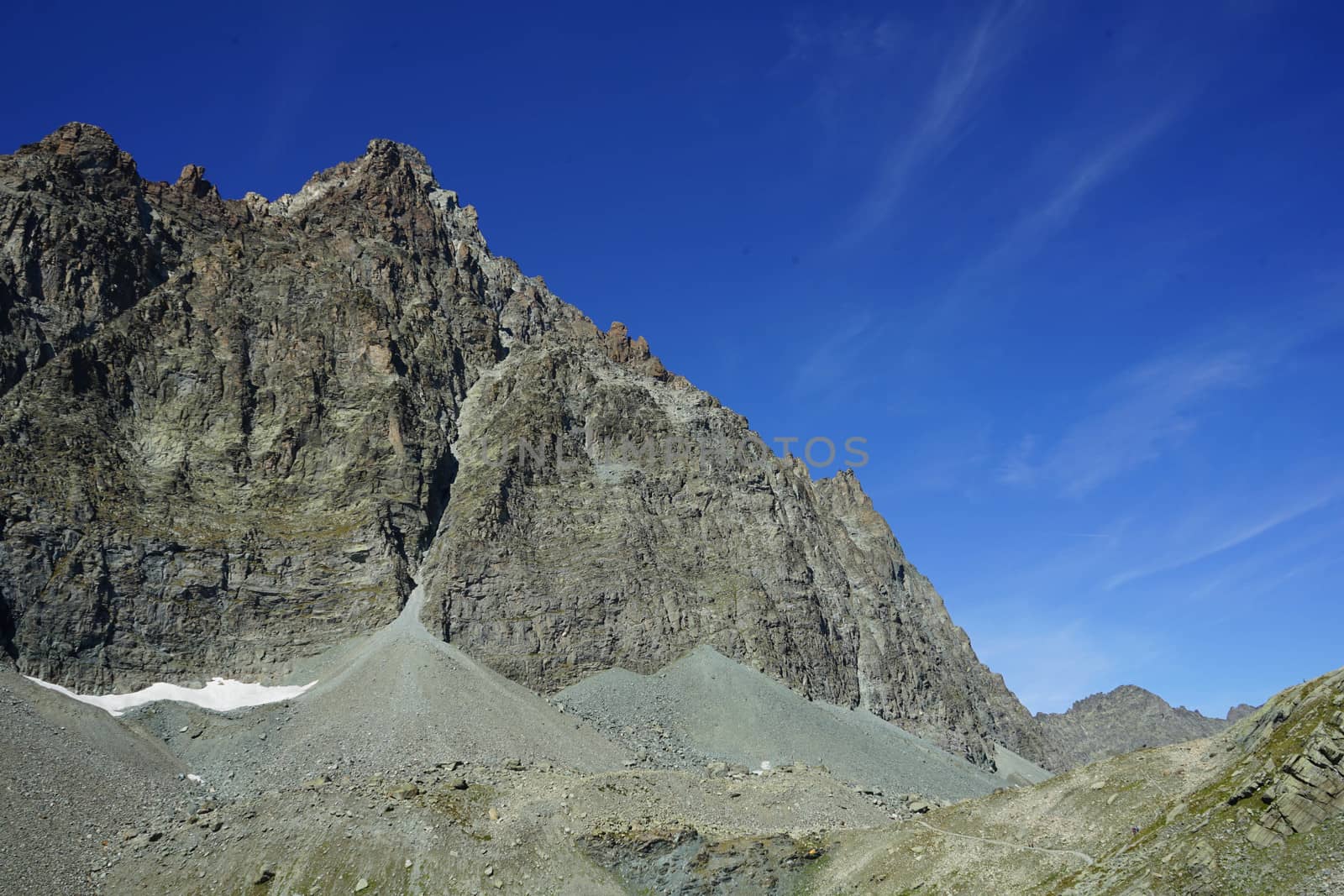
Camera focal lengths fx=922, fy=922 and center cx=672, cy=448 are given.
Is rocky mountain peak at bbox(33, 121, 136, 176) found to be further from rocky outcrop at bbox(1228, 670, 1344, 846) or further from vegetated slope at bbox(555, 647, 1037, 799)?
rocky outcrop at bbox(1228, 670, 1344, 846)

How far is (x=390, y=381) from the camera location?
13675 centimetres

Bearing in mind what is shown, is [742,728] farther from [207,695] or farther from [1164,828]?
[1164,828]

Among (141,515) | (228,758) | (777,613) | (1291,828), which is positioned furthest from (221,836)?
(777,613)

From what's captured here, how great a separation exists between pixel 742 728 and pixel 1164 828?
210 feet

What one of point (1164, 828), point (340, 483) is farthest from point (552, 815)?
point (340, 483)

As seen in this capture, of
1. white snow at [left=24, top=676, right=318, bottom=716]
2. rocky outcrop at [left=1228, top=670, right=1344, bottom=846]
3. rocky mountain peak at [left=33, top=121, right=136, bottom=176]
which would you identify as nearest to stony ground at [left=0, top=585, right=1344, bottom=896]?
rocky outcrop at [left=1228, top=670, right=1344, bottom=846]

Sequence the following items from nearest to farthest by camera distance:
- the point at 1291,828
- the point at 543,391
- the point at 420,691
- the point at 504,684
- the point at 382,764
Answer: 1. the point at 1291,828
2. the point at 382,764
3. the point at 420,691
4. the point at 504,684
5. the point at 543,391

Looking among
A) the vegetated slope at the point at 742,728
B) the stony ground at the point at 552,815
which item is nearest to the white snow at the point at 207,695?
the stony ground at the point at 552,815

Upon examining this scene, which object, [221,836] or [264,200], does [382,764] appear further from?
[264,200]

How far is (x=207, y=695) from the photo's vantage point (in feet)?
317

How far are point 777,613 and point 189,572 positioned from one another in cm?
7394

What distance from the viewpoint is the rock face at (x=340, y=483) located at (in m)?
104

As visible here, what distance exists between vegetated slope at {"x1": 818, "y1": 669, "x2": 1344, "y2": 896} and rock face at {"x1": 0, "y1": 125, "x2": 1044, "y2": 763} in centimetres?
6323

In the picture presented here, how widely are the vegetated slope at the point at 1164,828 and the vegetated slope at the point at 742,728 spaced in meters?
41.1
